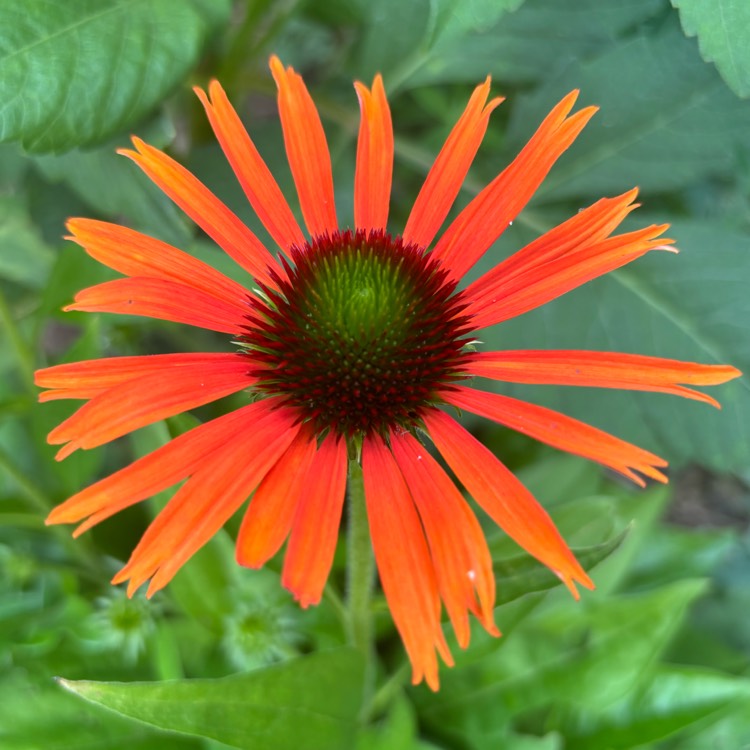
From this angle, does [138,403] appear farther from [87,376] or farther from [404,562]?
[404,562]

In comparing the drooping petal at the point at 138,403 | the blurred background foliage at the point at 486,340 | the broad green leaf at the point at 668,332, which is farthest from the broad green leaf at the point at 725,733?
the drooping petal at the point at 138,403

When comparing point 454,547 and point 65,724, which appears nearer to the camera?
point 454,547

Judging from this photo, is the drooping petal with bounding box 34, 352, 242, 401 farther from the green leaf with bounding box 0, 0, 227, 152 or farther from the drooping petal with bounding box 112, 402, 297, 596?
the green leaf with bounding box 0, 0, 227, 152

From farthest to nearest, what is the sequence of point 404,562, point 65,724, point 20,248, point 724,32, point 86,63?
point 20,248, point 65,724, point 86,63, point 724,32, point 404,562

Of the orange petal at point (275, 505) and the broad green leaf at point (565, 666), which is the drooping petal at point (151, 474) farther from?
the broad green leaf at point (565, 666)

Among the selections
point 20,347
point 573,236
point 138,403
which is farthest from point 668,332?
point 20,347

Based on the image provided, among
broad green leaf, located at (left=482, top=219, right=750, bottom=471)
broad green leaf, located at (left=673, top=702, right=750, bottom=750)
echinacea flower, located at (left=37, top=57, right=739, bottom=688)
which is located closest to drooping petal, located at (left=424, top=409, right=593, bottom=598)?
echinacea flower, located at (left=37, top=57, right=739, bottom=688)
